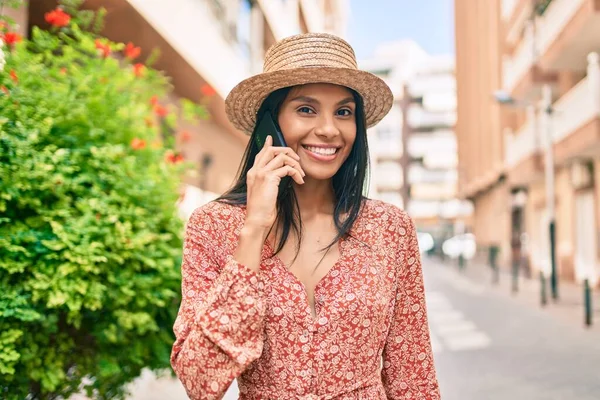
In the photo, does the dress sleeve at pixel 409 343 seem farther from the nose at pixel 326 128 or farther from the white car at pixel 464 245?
the white car at pixel 464 245

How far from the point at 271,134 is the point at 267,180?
0.28 metres

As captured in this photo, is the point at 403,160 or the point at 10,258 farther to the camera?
the point at 403,160

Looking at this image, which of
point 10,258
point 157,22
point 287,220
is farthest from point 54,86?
point 157,22

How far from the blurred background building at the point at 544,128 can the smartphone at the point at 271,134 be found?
1382 cm

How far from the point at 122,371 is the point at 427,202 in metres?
85.8

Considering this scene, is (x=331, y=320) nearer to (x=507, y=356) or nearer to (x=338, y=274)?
(x=338, y=274)

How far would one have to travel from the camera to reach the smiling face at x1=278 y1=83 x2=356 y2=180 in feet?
6.57

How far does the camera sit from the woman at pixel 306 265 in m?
1.67

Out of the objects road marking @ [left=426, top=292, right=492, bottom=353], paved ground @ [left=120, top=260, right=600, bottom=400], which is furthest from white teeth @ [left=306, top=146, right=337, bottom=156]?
road marking @ [left=426, top=292, right=492, bottom=353]

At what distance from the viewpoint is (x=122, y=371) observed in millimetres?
3762

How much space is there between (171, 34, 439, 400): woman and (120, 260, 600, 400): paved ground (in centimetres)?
428

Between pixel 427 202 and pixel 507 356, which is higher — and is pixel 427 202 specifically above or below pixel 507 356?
above

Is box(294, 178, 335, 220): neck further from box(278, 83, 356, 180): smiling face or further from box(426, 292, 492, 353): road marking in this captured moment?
box(426, 292, 492, 353): road marking

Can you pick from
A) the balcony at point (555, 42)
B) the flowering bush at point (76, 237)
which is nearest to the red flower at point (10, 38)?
the flowering bush at point (76, 237)
